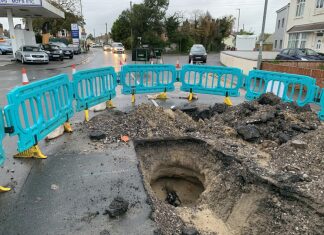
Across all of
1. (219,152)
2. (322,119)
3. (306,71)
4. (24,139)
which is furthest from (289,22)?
(24,139)

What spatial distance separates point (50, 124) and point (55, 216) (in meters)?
2.39

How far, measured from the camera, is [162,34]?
51.6 metres

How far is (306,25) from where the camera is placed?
28359 mm

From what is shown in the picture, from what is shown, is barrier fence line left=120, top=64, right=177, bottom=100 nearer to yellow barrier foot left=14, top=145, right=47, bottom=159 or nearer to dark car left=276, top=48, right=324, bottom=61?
yellow barrier foot left=14, top=145, right=47, bottom=159

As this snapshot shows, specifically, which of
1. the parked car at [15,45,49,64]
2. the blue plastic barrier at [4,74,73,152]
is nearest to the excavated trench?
the blue plastic barrier at [4,74,73,152]

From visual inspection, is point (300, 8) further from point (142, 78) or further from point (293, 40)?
point (142, 78)

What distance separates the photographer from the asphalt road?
10.8 feet

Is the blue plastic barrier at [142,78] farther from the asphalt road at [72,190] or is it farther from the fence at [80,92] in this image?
the asphalt road at [72,190]

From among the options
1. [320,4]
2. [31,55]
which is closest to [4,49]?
[31,55]

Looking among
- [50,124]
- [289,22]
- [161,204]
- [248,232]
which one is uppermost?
[289,22]

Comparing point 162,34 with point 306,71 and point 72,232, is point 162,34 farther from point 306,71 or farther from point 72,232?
point 72,232

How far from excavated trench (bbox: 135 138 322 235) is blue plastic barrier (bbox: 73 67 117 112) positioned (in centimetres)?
211

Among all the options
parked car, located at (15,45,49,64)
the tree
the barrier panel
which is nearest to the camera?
the barrier panel

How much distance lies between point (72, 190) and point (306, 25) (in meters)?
31.5
